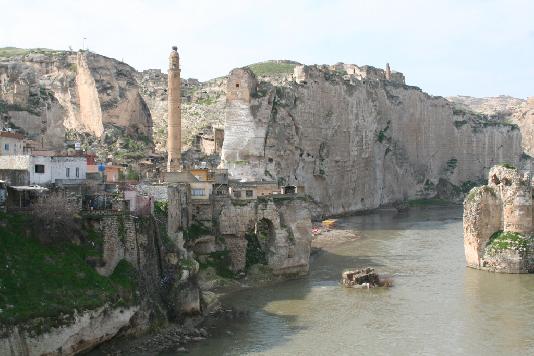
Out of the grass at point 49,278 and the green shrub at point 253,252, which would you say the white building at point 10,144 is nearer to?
the grass at point 49,278

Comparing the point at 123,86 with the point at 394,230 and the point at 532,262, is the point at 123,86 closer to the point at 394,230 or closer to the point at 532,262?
the point at 394,230

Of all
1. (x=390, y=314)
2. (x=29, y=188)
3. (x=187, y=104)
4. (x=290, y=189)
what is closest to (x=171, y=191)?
(x=29, y=188)

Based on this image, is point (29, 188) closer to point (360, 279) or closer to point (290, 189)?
point (360, 279)

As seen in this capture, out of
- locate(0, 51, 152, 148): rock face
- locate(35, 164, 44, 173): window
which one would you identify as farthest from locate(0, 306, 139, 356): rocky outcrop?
locate(0, 51, 152, 148): rock face

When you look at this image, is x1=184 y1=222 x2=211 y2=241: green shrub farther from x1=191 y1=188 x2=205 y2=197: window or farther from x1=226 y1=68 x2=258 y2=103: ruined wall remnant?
x1=226 y1=68 x2=258 y2=103: ruined wall remnant

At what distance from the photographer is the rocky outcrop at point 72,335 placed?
24.0m

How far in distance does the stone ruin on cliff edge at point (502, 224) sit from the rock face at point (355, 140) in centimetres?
2531

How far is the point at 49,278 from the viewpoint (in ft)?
88.4

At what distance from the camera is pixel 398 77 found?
127 metres

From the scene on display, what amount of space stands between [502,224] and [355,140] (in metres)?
47.6

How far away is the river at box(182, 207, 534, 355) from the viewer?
30.8 meters

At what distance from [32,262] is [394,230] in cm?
5213

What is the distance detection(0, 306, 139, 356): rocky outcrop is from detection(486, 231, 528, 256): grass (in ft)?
89.8

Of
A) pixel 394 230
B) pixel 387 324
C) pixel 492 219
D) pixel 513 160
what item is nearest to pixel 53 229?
pixel 387 324
